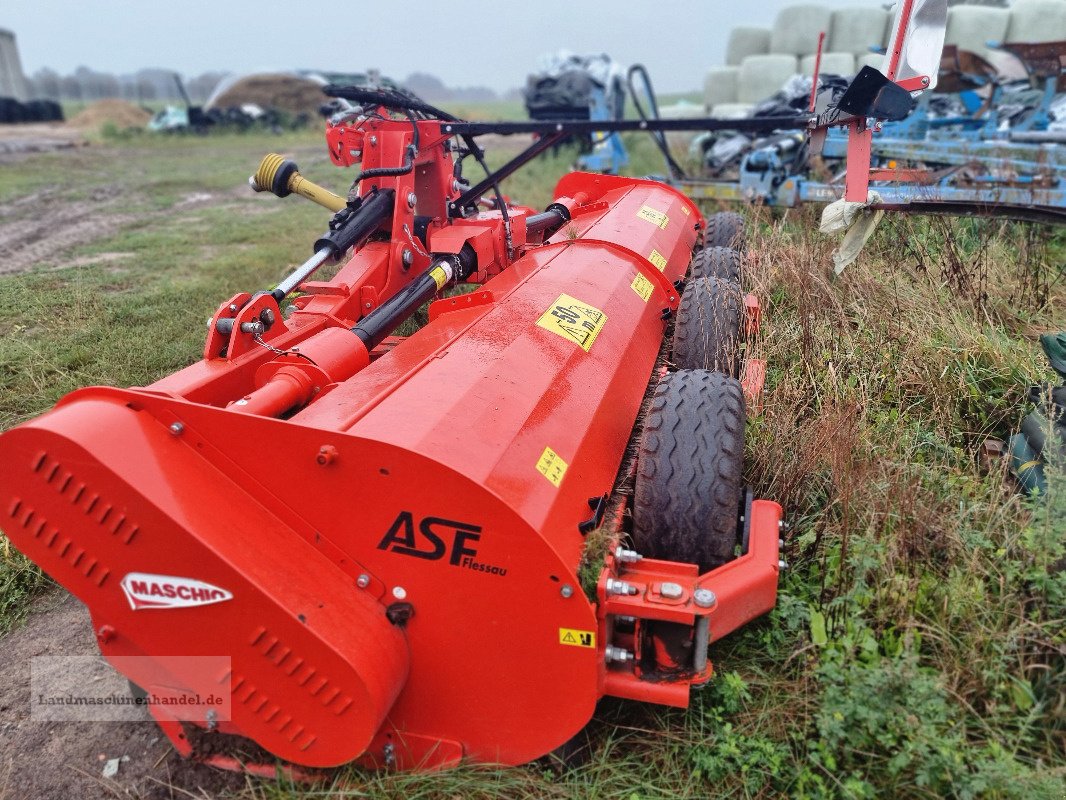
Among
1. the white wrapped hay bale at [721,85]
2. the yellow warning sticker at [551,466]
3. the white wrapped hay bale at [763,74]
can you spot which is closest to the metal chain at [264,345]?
the yellow warning sticker at [551,466]

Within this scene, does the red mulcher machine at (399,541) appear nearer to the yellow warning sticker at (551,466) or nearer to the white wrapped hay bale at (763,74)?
the yellow warning sticker at (551,466)

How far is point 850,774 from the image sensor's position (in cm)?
209

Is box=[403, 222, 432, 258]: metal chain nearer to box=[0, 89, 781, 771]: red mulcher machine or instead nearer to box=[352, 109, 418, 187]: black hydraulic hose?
box=[352, 109, 418, 187]: black hydraulic hose

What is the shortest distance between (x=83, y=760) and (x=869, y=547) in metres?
2.63

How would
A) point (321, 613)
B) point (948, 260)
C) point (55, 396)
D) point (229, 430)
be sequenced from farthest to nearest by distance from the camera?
point (948, 260) < point (55, 396) < point (229, 430) < point (321, 613)

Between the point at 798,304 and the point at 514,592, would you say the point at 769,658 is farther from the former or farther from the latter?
the point at 798,304

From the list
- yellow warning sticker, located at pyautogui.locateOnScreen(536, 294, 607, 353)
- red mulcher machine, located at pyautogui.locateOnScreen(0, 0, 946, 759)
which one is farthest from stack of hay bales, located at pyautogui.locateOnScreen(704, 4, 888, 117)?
red mulcher machine, located at pyautogui.locateOnScreen(0, 0, 946, 759)

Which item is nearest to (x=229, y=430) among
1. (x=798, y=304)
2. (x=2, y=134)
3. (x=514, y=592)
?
(x=514, y=592)

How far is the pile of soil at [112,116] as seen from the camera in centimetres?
2636

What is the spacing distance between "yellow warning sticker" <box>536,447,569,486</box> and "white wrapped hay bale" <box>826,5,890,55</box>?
20.7 metres

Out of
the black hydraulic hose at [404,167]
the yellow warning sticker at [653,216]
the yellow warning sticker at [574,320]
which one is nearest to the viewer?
the yellow warning sticker at [574,320]

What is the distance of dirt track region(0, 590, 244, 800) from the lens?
7.51ft

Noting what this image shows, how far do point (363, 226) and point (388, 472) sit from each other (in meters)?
2.03

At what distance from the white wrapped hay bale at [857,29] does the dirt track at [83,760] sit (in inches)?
851
